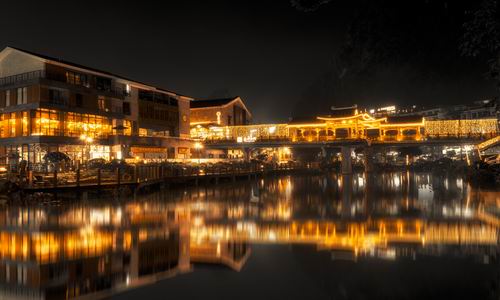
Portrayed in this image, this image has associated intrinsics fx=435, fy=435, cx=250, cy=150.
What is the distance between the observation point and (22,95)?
40000 mm

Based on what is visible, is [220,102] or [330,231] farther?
[220,102]

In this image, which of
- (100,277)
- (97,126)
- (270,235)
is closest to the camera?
(100,277)

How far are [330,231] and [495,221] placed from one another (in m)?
6.47

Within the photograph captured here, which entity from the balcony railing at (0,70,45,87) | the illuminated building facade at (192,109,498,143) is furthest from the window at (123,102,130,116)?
the illuminated building facade at (192,109,498,143)

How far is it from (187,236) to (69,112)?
32498mm

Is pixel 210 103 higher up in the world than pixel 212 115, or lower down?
higher up

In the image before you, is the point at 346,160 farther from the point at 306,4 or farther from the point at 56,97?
the point at 306,4

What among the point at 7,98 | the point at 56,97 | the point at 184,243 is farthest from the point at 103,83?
the point at 184,243

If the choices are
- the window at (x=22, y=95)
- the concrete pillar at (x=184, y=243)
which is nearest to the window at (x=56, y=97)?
the window at (x=22, y=95)

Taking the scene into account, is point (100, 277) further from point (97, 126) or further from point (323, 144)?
point (323, 144)

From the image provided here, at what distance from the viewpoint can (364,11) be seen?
922cm

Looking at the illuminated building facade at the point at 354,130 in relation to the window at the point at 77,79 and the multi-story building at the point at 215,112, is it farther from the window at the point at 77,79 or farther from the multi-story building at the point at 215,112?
the window at the point at 77,79

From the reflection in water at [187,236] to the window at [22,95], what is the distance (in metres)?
22.0

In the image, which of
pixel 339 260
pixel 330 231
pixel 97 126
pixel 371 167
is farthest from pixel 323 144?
pixel 339 260
